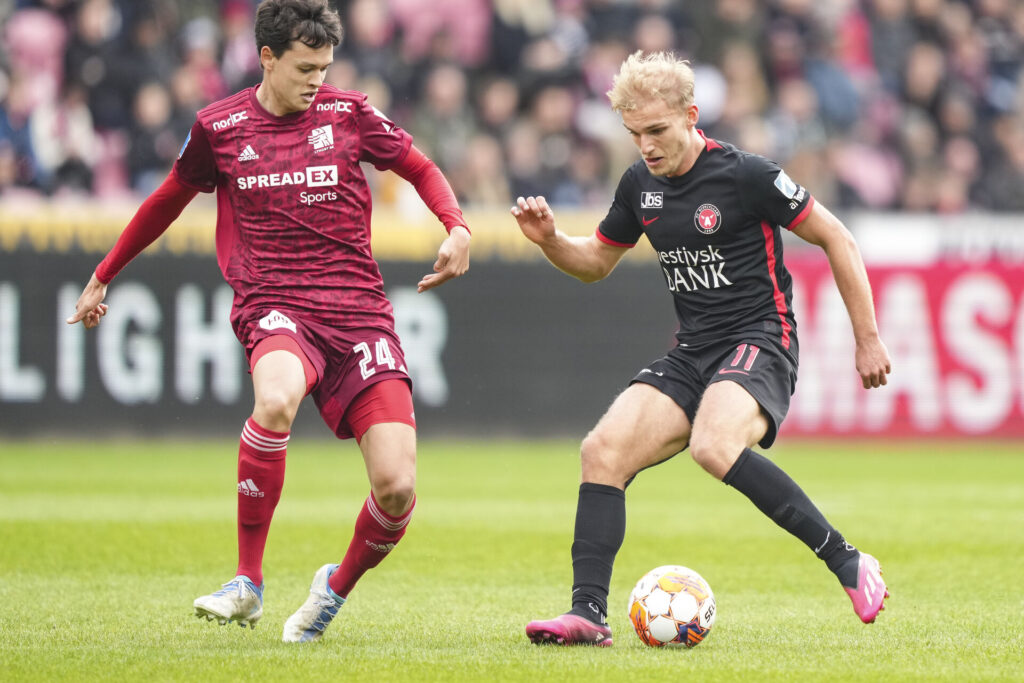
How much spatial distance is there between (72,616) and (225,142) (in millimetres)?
2068

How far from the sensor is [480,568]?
323 inches

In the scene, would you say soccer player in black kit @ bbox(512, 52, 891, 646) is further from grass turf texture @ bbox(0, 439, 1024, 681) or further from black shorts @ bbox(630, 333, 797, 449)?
grass turf texture @ bbox(0, 439, 1024, 681)

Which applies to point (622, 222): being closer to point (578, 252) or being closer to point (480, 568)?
point (578, 252)

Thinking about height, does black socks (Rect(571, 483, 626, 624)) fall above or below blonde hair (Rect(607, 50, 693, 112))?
below

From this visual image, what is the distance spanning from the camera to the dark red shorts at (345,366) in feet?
19.5

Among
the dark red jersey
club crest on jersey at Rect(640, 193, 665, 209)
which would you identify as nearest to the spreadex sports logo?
the dark red jersey

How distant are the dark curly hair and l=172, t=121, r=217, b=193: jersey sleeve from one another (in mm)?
447

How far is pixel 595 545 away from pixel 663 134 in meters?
1.60

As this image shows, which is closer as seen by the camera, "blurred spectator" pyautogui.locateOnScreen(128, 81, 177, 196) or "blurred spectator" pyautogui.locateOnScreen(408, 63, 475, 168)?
"blurred spectator" pyautogui.locateOnScreen(128, 81, 177, 196)

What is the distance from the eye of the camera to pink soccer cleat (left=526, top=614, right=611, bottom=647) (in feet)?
18.7

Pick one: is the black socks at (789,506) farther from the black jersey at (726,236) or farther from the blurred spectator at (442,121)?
the blurred spectator at (442,121)

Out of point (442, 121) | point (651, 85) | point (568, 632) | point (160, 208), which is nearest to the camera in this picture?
point (568, 632)

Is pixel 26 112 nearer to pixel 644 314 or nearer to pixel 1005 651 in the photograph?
pixel 644 314

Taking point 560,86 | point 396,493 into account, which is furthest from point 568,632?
point 560,86
